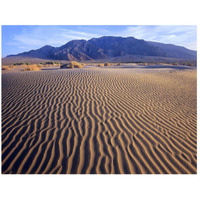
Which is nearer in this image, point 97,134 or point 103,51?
point 97,134

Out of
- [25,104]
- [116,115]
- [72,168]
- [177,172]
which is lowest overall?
[177,172]

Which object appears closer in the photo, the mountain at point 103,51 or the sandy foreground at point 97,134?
the sandy foreground at point 97,134

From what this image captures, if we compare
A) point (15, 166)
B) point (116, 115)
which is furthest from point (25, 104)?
point (116, 115)

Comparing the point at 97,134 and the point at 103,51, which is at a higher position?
the point at 103,51

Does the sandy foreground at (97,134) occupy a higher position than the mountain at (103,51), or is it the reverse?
the mountain at (103,51)

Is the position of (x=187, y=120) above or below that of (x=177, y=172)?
above

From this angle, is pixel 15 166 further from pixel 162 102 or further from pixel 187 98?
pixel 187 98

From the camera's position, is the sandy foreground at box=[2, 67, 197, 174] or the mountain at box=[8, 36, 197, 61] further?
the mountain at box=[8, 36, 197, 61]

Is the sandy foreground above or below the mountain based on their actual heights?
below
